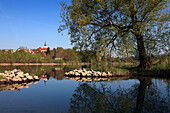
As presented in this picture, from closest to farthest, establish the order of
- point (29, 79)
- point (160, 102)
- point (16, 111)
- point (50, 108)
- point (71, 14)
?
point (16, 111) < point (50, 108) < point (160, 102) < point (29, 79) < point (71, 14)

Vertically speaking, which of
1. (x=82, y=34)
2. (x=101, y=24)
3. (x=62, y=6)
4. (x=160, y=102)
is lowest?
(x=160, y=102)

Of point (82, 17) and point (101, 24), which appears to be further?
point (101, 24)

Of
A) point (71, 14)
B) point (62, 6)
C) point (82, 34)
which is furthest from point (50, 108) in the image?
point (62, 6)

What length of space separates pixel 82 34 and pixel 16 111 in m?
14.8

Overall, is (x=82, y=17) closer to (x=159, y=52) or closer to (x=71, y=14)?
(x=71, y=14)

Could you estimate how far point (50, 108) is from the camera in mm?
6738

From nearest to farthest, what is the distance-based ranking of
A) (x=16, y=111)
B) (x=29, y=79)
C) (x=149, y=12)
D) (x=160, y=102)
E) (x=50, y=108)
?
(x=16, y=111) → (x=50, y=108) → (x=160, y=102) → (x=29, y=79) → (x=149, y=12)

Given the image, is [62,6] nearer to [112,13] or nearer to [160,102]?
[112,13]

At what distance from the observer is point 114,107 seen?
667 centimetres

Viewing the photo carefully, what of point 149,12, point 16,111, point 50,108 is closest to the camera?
point 16,111

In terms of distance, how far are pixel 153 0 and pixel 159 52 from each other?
7509 mm

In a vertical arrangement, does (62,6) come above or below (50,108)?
above

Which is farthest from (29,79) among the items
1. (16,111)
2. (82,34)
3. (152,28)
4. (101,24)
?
(152,28)

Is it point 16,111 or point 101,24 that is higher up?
point 101,24
